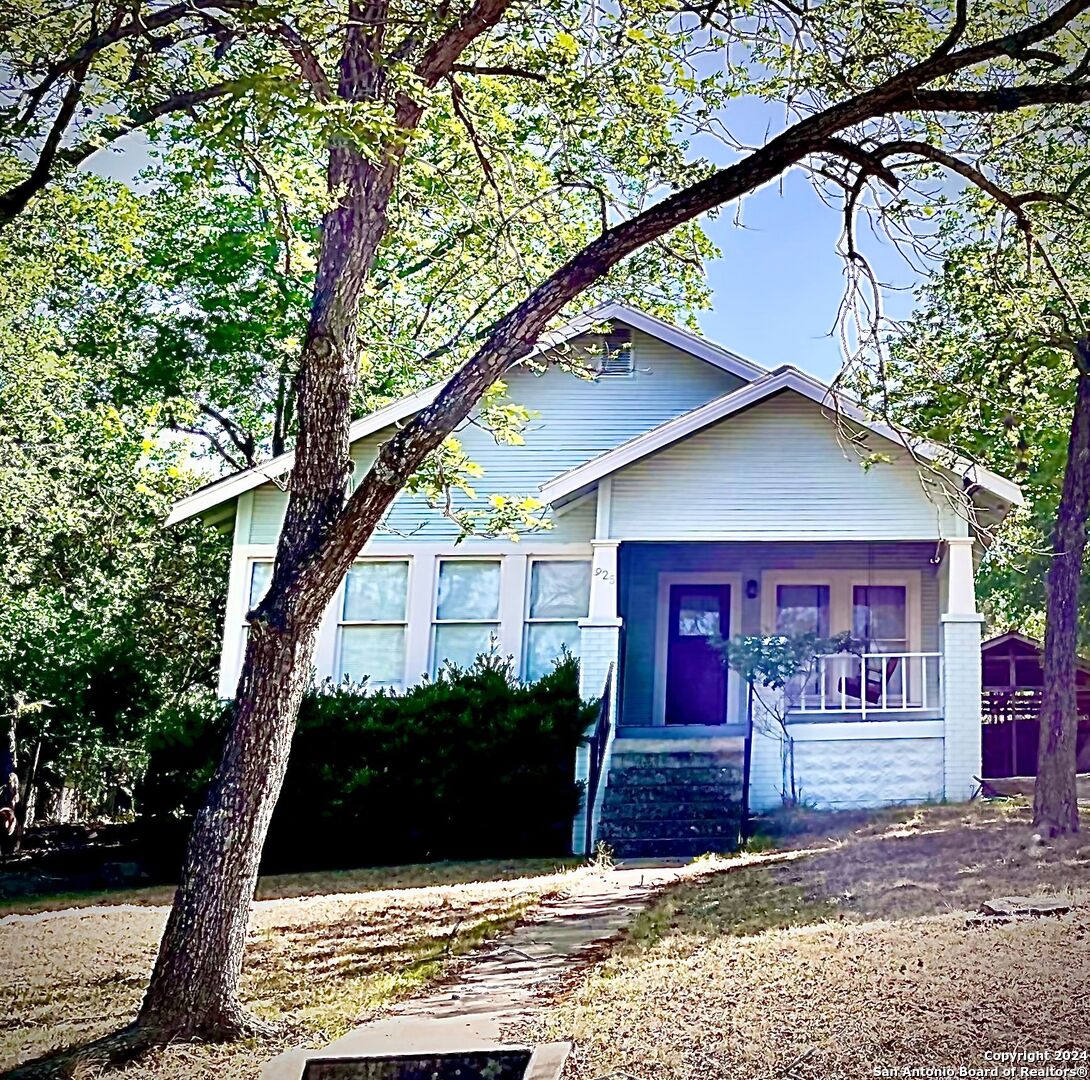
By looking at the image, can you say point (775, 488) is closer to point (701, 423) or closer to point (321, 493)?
point (701, 423)

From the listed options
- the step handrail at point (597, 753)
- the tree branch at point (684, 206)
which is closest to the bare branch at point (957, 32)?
the tree branch at point (684, 206)

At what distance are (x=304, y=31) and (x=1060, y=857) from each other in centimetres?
483

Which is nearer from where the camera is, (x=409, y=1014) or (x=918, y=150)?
(x=409, y=1014)

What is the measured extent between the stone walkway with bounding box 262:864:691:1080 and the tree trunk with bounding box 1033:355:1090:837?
1.93 metres

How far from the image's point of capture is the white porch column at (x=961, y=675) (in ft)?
23.6

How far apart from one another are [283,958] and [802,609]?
489 cm

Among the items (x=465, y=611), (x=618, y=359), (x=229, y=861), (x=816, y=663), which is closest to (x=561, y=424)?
(x=618, y=359)

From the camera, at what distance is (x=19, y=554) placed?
8.89 m

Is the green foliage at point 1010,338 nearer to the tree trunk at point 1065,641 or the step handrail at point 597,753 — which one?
the tree trunk at point 1065,641

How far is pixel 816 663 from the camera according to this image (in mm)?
7797

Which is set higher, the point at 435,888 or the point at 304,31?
the point at 304,31

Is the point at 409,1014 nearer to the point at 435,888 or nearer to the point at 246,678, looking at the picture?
the point at 246,678

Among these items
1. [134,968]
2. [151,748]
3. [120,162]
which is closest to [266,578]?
[151,748]

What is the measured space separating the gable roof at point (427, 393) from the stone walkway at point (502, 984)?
406 cm
